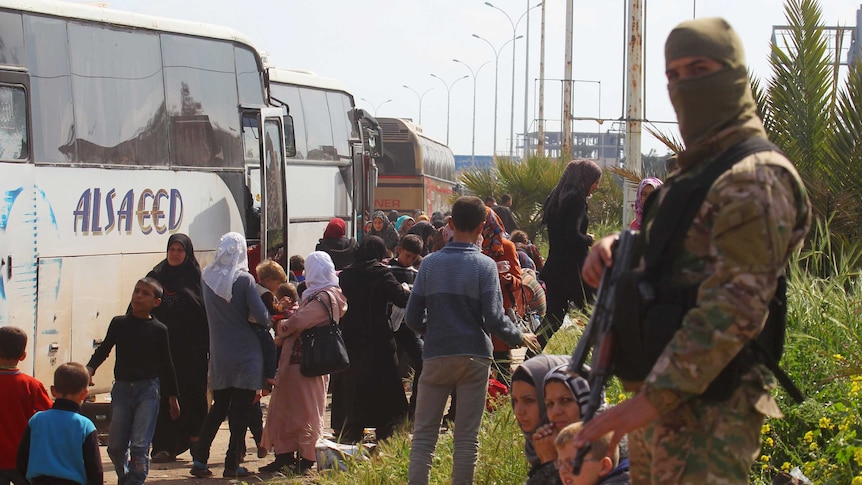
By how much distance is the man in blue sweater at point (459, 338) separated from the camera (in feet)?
22.5

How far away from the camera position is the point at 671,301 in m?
3.02

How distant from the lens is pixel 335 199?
19.0m

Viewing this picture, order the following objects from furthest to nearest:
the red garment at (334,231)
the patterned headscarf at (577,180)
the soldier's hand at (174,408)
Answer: the red garment at (334,231) < the patterned headscarf at (577,180) < the soldier's hand at (174,408)

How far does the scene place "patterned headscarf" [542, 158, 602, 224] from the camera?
30.9 feet

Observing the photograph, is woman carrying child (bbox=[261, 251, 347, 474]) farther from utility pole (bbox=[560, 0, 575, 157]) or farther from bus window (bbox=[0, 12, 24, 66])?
utility pole (bbox=[560, 0, 575, 157])

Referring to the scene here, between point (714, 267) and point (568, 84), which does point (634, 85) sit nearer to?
point (714, 267)

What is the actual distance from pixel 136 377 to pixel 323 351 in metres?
1.46

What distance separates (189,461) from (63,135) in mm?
3200

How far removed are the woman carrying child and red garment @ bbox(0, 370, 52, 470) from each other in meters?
2.48

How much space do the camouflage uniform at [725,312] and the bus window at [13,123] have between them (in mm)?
8073

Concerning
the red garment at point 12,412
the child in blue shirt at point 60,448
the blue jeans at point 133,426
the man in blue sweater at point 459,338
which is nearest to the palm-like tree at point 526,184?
the blue jeans at point 133,426

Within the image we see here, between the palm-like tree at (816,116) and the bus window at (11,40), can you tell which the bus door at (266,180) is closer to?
the bus window at (11,40)

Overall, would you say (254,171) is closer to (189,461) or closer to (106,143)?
(106,143)

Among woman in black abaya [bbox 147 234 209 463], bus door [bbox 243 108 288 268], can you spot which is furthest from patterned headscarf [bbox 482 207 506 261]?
bus door [bbox 243 108 288 268]
